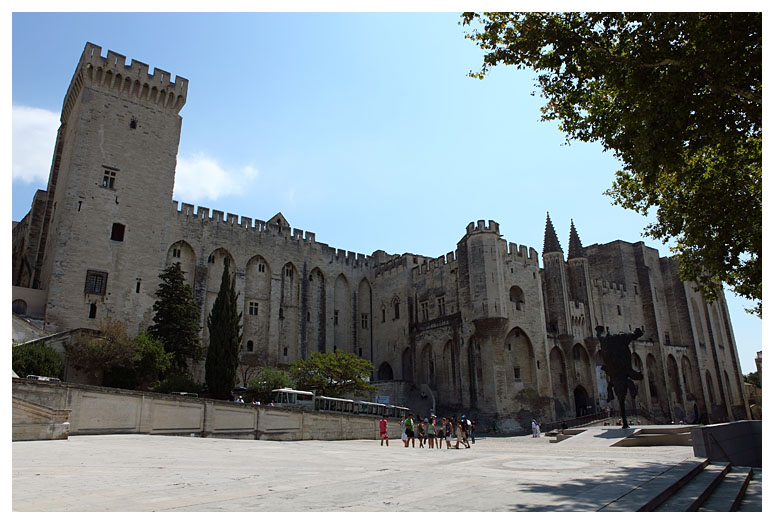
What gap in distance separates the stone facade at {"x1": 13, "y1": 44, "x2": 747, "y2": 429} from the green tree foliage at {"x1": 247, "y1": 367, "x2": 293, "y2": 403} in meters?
6.31

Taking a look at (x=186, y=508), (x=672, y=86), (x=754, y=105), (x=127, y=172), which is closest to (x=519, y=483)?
(x=186, y=508)

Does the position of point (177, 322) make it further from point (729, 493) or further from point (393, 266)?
point (729, 493)

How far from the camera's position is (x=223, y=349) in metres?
25.5

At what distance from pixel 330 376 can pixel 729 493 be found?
2325 cm

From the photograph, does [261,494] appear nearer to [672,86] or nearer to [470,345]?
[672,86]

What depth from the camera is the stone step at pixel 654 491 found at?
5.09 metres

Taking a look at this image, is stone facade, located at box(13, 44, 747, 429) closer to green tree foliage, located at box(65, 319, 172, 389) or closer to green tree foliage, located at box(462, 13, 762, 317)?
green tree foliage, located at box(65, 319, 172, 389)

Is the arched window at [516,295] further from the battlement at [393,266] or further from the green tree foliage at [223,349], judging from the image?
the green tree foliage at [223,349]

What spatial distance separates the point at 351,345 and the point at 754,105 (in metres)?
34.4

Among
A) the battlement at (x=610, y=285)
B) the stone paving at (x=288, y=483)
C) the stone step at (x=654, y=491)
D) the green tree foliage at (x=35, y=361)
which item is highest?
the battlement at (x=610, y=285)

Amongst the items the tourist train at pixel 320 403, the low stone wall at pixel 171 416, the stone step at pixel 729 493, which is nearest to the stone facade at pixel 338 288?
the tourist train at pixel 320 403

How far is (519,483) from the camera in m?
6.59

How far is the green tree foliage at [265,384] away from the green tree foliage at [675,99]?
19596 mm

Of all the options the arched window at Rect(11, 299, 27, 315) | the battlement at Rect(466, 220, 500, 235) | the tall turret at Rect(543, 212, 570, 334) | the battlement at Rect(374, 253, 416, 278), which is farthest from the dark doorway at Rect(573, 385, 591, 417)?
the arched window at Rect(11, 299, 27, 315)
